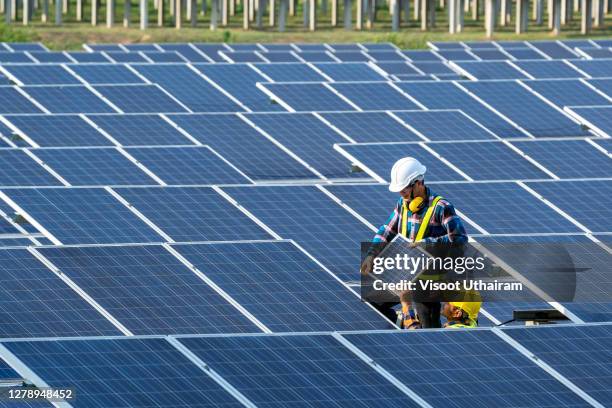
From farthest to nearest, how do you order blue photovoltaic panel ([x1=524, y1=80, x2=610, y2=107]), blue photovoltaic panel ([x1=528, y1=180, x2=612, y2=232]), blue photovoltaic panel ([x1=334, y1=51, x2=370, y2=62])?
blue photovoltaic panel ([x1=334, y1=51, x2=370, y2=62]), blue photovoltaic panel ([x1=524, y1=80, x2=610, y2=107]), blue photovoltaic panel ([x1=528, y1=180, x2=612, y2=232])

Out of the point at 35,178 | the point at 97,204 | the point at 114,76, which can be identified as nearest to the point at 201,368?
the point at 97,204

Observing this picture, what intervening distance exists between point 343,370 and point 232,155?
697 inches

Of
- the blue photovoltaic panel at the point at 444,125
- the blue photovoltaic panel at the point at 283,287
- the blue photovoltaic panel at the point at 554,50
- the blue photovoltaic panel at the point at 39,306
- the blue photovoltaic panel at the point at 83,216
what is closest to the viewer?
the blue photovoltaic panel at the point at 39,306

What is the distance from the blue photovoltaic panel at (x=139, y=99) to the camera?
1596 inches

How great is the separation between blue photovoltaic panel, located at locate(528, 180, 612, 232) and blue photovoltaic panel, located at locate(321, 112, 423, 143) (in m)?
8.73

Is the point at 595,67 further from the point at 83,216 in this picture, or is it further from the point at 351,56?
the point at 83,216

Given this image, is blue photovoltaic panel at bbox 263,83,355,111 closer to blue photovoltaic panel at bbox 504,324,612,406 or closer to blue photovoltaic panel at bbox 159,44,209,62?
blue photovoltaic panel at bbox 159,44,209,62

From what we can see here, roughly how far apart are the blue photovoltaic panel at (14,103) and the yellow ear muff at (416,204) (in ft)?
71.0

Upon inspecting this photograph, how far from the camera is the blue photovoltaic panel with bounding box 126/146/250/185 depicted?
3017 centimetres

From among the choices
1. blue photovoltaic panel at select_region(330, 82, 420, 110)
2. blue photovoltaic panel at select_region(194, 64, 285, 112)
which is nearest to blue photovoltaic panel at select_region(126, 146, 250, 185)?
blue photovoltaic panel at select_region(330, 82, 420, 110)

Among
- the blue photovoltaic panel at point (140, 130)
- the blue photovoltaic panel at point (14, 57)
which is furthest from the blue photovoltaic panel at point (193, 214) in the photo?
the blue photovoltaic panel at point (14, 57)

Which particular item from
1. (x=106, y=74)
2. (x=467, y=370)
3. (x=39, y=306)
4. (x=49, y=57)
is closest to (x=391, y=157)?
(x=39, y=306)

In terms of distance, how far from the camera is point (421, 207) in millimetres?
18328

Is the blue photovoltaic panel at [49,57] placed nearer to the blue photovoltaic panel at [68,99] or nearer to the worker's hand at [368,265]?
the blue photovoltaic panel at [68,99]
